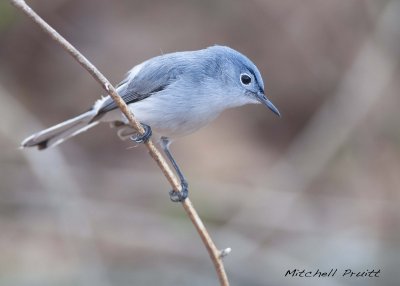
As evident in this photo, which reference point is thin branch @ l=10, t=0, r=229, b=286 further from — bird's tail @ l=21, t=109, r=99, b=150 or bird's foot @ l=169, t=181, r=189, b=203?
bird's tail @ l=21, t=109, r=99, b=150

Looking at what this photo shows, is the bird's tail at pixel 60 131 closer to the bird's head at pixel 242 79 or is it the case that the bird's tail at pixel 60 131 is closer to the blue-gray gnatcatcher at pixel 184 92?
the blue-gray gnatcatcher at pixel 184 92

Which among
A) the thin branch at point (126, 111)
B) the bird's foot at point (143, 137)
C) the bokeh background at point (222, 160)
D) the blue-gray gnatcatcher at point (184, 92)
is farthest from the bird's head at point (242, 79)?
the bokeh background at point (222, 160)

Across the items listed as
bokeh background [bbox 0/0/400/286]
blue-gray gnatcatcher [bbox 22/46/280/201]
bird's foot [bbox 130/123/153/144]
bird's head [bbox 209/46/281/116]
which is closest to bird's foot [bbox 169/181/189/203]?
blue-gray gnatcatcher [bbox 22/46/280/201]

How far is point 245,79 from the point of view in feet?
11.3

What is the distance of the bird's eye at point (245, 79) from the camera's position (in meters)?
3.44

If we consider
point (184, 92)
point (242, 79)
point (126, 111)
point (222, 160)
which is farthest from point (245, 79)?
point (222, 160)

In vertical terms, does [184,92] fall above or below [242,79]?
below

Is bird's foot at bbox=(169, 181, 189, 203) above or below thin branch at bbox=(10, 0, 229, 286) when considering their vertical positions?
below

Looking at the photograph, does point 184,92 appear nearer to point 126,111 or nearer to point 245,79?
point 245,79

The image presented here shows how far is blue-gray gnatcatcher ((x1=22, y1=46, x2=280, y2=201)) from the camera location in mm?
3311

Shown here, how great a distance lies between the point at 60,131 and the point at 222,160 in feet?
15.9

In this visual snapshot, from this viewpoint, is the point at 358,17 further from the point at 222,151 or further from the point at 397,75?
the point at 222,151

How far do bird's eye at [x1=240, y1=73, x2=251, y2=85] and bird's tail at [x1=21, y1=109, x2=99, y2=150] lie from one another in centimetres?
93

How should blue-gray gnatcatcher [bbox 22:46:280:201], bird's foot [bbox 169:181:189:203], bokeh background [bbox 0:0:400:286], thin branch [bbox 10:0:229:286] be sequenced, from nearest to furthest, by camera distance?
thin branch [bbox 10:0:229:286] < blue-gray gnatcatcher [bbox 22:46:280:201] < bird's foot [bbox 169:181:189:203] < bokeh background [bbox 0:0:400:286]
